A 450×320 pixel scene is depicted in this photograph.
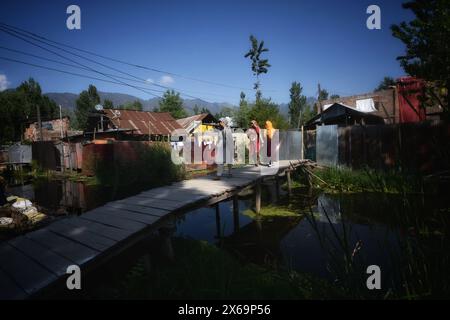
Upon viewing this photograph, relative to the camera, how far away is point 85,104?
5181 centimetres

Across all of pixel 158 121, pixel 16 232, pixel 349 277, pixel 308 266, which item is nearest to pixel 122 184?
pixel 16 232

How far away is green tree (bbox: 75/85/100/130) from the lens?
51.0 meters

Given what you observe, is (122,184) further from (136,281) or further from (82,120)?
(82,120)

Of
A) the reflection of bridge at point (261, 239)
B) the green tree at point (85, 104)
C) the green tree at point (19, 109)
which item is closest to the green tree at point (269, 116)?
the reflection of bridge at point (261, 239)

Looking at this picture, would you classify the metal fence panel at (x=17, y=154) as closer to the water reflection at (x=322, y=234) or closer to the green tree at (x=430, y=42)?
the water reflection at (x=322, y=234)

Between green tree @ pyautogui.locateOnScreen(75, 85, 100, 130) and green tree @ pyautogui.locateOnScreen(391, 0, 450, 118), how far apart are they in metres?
56.1

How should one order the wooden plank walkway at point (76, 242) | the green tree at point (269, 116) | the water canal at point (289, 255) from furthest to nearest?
the green tree at point (269, 116) < the wooden plank walkway at point (76, 242) < the water canal at point (289, 255)

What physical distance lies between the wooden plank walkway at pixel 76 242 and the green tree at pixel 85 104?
176 ft

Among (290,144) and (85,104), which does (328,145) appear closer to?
(290,144)

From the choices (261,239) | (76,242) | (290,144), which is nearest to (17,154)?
(290,144)

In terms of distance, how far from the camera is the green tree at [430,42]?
2.90 metres

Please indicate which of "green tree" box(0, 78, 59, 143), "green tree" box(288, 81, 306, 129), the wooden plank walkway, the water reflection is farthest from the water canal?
"green tree" box(288, 81, 306, 129)

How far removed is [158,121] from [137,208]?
71.0ft
